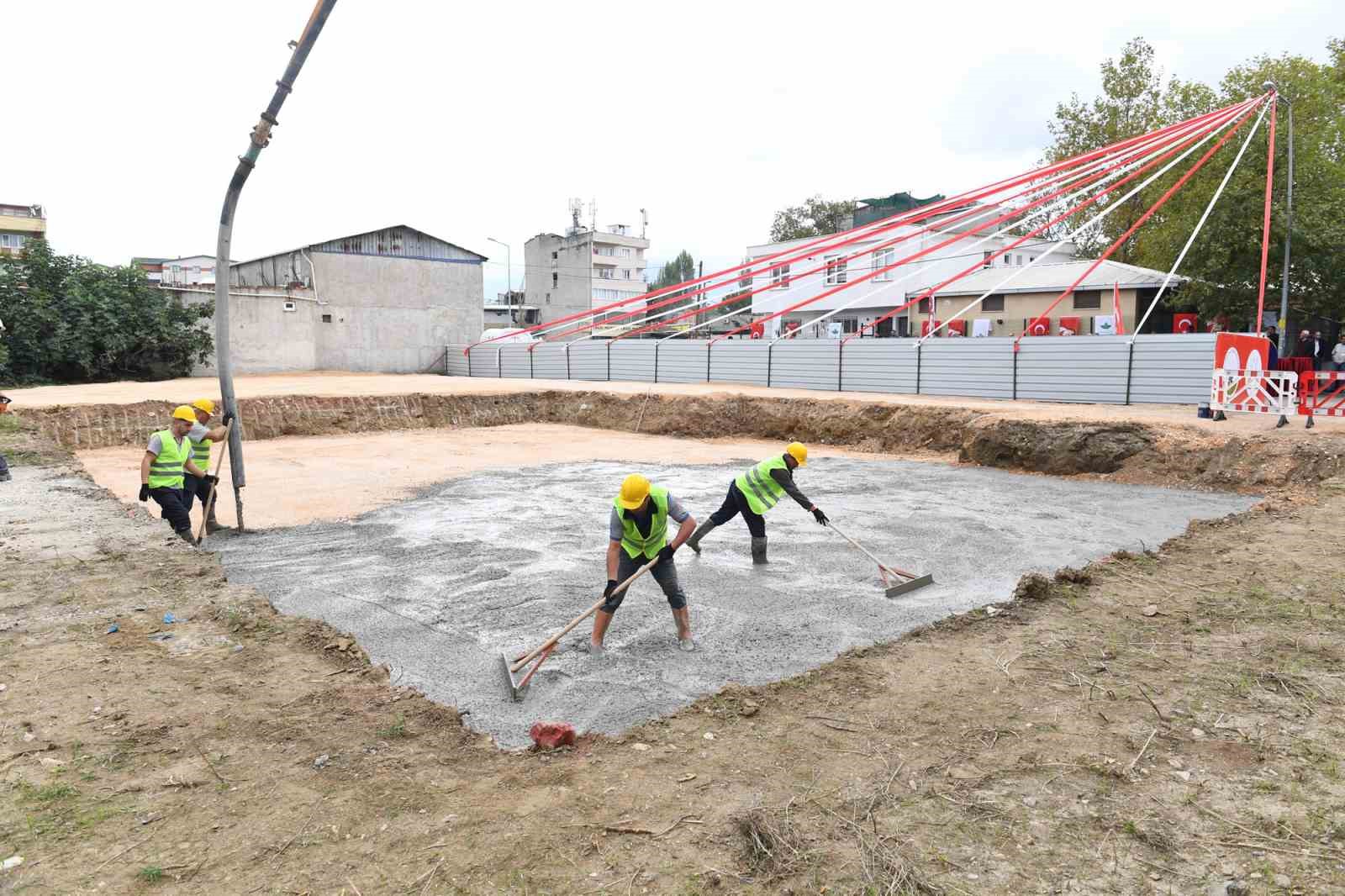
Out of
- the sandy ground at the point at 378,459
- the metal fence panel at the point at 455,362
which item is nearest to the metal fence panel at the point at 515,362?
the metal fence panel at the point at 455,362

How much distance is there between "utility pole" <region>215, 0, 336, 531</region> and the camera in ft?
19.4

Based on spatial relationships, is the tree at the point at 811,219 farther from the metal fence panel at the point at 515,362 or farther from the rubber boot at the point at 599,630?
the rubber boot at the point at 599,630

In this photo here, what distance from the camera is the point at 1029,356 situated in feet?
61.2

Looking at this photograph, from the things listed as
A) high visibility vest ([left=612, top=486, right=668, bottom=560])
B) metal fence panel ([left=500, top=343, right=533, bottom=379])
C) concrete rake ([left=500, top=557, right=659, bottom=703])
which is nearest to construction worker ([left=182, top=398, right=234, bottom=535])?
concrete rake ([left=500, top=557, right=659, bottom=703])

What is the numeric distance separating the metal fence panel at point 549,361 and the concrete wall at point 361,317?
5229 millimetres

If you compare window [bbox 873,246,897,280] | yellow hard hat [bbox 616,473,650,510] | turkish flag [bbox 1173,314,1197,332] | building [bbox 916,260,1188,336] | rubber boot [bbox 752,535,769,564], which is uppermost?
window [bbox 873,246,897,280]

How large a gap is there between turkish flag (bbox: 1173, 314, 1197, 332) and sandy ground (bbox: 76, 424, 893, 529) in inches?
447

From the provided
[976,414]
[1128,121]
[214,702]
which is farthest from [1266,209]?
[214,702]

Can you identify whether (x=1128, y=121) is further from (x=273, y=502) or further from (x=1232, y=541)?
(x=273, y=502)

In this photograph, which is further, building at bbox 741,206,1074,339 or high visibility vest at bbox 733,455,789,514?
building at bbox 741,206,1074,339

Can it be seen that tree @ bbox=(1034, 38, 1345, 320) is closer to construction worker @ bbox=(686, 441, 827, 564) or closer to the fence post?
the fence post

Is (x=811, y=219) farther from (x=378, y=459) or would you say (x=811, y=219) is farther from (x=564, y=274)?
(x=378, y=459)

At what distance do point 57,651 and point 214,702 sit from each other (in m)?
1.29

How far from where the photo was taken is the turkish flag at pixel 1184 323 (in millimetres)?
21969
